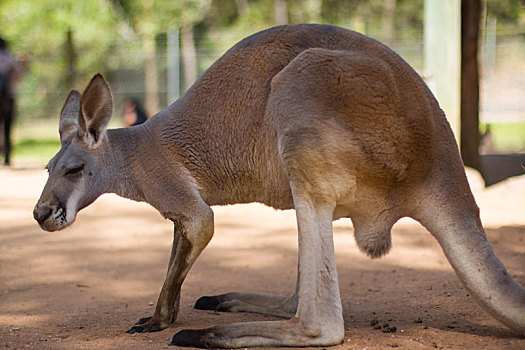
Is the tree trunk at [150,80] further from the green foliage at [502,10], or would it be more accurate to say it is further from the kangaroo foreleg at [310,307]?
the green foliage at [502,10]

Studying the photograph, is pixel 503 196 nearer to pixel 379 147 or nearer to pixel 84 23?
pixel 379 147

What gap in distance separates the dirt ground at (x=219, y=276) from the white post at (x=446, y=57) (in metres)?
0.95

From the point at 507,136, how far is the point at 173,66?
7418 millimetres

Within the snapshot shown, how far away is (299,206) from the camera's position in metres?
2.62

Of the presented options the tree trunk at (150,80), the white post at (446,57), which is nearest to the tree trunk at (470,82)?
the white post at (446,57)

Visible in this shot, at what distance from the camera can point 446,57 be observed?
6.89m

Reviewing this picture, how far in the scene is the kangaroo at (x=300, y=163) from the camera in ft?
8.48

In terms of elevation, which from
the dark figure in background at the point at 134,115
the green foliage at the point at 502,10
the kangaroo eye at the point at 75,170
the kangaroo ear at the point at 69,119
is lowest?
the kangaroo eye at the point at 75,170

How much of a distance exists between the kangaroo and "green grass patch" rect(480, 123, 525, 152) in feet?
31.3

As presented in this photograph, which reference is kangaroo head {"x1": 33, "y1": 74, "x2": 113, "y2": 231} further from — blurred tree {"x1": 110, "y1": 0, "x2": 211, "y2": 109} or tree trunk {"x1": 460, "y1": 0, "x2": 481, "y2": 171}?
blurred tree {"x1": 110, "y1": 0, "x2": 211, "y2": 109}

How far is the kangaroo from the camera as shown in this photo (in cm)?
259

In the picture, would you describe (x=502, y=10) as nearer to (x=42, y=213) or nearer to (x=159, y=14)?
(x=159, y=14)

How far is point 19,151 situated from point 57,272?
983 cm

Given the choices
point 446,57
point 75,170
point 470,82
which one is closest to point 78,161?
point 75,170
